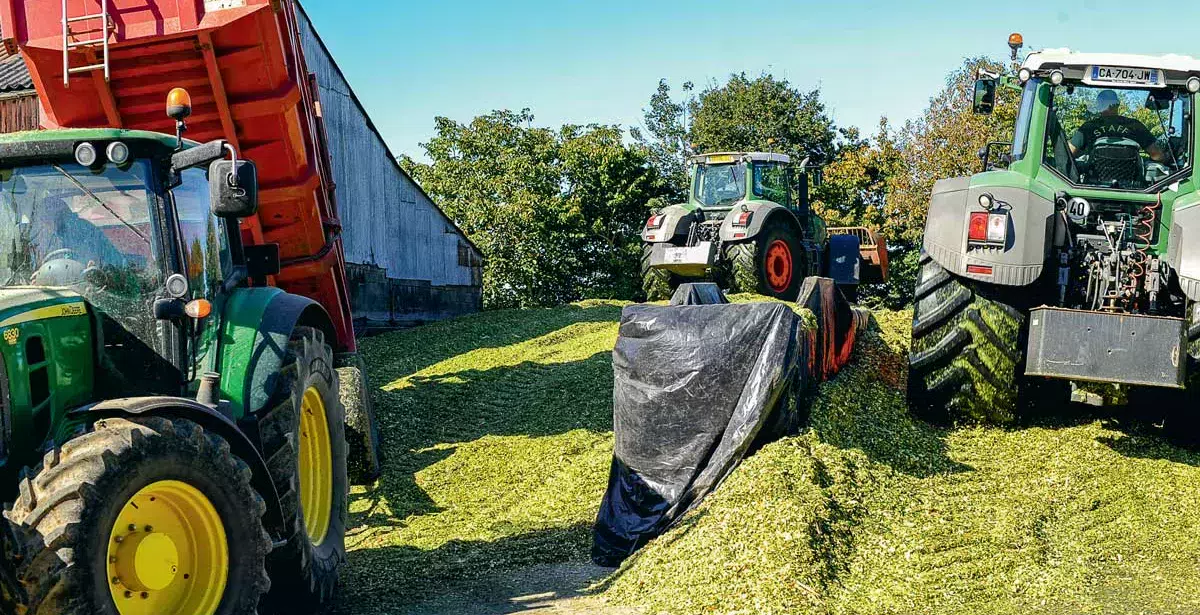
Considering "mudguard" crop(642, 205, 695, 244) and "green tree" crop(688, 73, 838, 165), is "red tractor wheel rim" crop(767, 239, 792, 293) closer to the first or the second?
"mudguard" crop(642, 205, 695, 244)

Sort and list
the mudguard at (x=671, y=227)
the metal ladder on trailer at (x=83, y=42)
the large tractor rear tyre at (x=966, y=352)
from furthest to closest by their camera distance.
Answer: the mudguard at (x=671, y=227) < the large tractor rear tyre at (x=966, y=352) < the metal ladder on trailer at (x=83, y=42)

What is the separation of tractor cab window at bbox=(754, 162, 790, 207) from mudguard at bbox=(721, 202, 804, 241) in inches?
17.7

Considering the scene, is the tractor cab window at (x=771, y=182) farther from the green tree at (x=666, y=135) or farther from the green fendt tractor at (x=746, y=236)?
the green tree at (x=666, y=135)

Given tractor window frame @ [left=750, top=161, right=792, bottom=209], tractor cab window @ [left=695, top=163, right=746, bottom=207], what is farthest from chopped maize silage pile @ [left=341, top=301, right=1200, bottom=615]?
tractor cab window @ [left=695, top=163, right=746, bottom=207]

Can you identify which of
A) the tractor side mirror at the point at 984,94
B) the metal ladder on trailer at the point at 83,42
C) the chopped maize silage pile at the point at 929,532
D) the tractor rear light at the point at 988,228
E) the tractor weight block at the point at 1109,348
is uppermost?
the metal ladder on trailer at the point at 83,42

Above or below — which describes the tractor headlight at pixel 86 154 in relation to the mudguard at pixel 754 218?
above

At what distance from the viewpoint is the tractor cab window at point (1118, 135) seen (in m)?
7.11

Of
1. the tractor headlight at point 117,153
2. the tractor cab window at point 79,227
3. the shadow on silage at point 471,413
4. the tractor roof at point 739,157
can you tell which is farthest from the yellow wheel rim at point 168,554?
the tractor roof at point 739,157

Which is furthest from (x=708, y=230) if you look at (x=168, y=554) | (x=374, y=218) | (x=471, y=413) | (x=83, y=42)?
(x=168, y=554)

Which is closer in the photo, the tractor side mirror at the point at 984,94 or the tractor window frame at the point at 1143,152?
the tractor window frame at the point at 1143,152

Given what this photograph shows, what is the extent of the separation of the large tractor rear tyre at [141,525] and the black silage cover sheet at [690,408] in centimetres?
203

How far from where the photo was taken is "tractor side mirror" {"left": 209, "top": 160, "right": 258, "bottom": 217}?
4.47 metres

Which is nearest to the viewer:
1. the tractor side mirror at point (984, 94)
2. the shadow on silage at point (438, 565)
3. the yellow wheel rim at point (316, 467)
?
the shadow on silage at point (438, 565)

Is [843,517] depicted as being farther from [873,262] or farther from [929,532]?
[873,262]
